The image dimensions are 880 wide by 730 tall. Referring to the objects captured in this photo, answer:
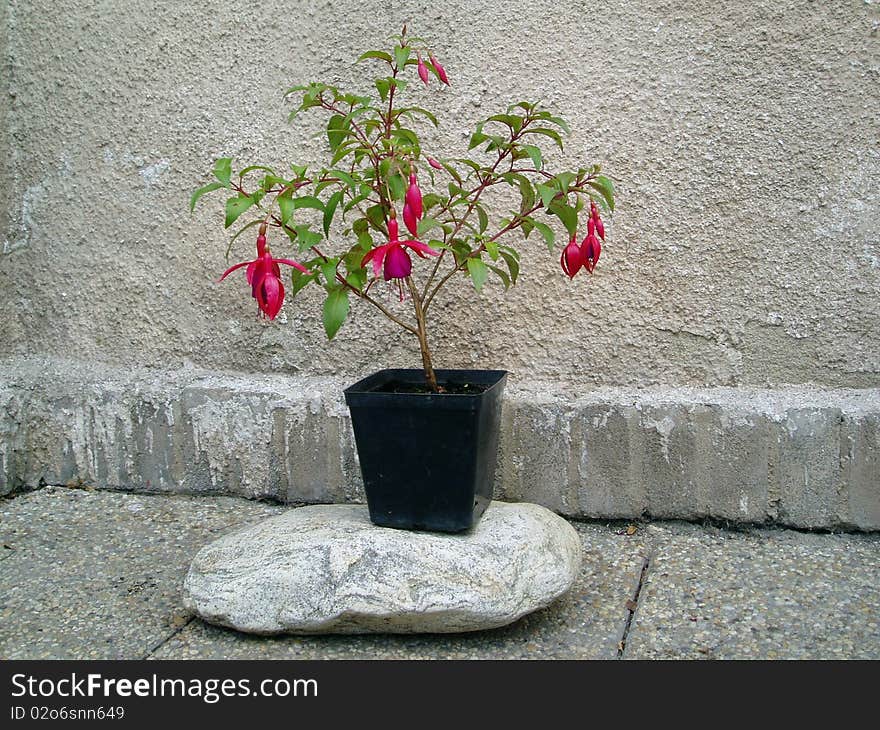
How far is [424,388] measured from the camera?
2.01m

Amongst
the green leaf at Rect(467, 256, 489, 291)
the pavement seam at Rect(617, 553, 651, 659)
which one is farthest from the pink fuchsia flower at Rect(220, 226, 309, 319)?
the pavement seam at Rect(617, 553, 651, 659)

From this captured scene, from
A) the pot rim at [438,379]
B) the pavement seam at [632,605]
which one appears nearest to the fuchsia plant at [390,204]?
the pot rim at [438,379]

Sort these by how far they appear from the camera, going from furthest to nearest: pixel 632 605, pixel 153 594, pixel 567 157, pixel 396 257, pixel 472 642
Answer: pixel 567 157
pixel 153 594
pixel 632 605
pixel 472 642
pixel 396 257

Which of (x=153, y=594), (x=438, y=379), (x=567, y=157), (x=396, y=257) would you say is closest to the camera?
(x=396, y=257)

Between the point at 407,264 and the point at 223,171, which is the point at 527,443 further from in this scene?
the point at 223,171

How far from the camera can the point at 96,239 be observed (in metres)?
2.54

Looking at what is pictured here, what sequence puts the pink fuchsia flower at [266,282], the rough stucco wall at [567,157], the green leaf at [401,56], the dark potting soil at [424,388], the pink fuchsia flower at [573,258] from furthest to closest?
the rough stucco wall at [567,157] < the dark potting soil at [424,388] < the pink fuchsia flower at [573,258] < the green leaf at [401,56] < the pink fuchsia flower at [266,282]

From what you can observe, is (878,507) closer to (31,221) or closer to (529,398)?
(529,398)

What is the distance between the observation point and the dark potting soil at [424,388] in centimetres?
197

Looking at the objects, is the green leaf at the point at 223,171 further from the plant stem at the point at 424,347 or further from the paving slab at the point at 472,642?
the paving slab at the point at 472,642

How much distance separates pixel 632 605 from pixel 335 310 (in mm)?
832

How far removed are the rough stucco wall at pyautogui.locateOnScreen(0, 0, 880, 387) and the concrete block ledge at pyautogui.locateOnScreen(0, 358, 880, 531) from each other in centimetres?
7

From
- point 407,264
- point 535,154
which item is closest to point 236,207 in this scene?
point 407,264

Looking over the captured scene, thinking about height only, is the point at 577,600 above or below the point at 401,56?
below
